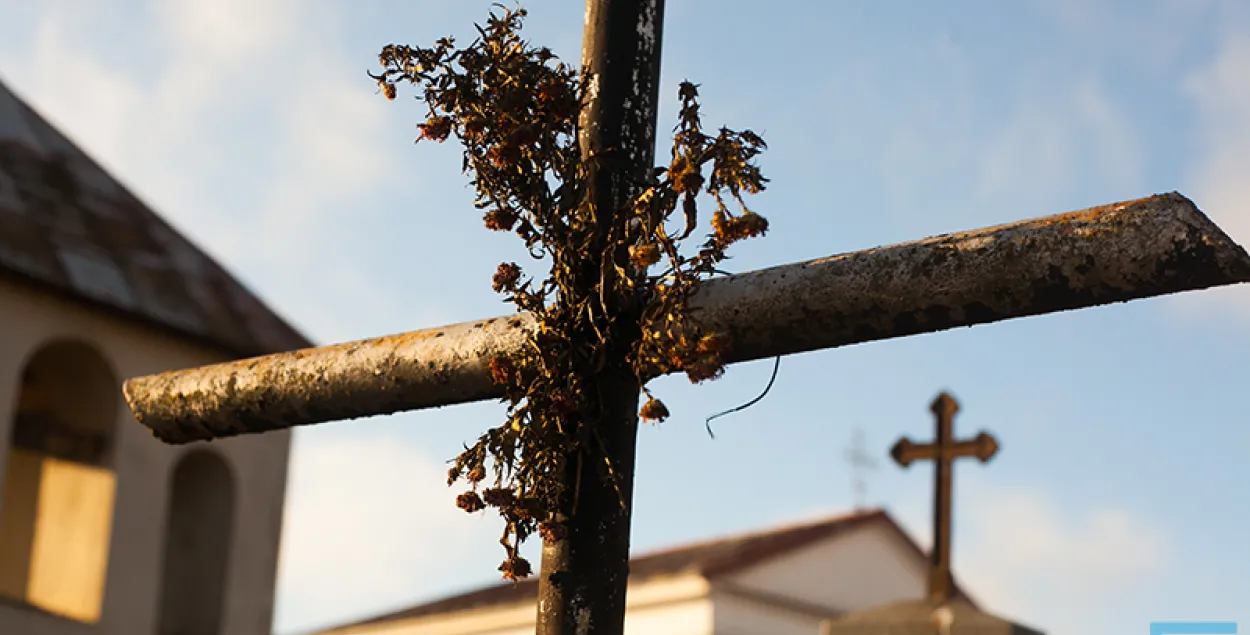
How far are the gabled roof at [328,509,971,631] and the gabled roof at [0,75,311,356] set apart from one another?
5.06 m

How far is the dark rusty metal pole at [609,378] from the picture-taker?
2434mm

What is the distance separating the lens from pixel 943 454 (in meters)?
13.1

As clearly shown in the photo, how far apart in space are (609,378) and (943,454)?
35.7ft

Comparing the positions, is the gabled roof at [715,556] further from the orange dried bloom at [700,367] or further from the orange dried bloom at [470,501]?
the orange dried bloom at [700,367]

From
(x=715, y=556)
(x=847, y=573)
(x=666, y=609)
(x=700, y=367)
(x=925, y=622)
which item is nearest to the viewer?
(x=700, y=367)

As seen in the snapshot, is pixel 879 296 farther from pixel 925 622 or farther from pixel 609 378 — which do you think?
pixel 925 622

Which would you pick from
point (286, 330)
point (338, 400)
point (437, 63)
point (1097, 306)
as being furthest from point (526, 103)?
point (286, 330)

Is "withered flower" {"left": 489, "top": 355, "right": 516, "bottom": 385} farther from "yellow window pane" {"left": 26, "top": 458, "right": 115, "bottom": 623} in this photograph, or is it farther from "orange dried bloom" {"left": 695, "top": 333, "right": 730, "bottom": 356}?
"yellow window pane" {"left": 26, "top": 458, "right": 115, "bottom": 623}

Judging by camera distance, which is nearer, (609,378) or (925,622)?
(609,378)

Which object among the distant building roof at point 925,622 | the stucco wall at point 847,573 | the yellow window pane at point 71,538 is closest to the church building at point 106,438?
the yellow window pane at point 71,538

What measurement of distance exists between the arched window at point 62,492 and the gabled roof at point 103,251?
25.5 inches

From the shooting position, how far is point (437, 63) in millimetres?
2732

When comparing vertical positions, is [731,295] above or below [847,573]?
below

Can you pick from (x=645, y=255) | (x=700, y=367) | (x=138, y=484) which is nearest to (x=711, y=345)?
(x=700, y=367)
